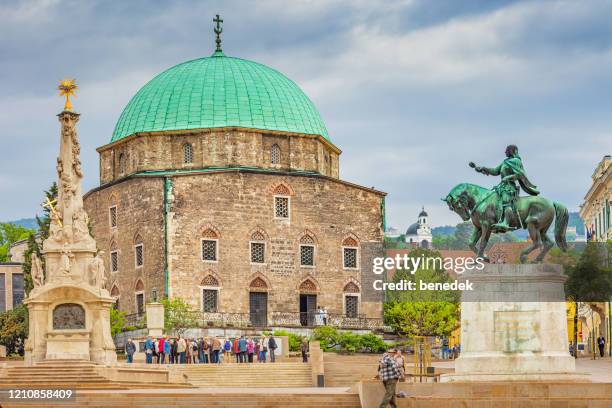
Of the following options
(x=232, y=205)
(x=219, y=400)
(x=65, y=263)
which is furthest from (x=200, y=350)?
(x=219, y=400)

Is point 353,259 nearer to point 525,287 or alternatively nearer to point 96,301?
point 96,301

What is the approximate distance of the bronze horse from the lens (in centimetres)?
2923

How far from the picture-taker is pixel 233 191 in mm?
64062

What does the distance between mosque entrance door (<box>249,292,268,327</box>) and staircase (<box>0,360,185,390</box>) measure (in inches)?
951

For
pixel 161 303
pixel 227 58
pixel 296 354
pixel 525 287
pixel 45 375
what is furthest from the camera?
pixel 227 58

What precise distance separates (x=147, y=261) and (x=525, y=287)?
119 feet

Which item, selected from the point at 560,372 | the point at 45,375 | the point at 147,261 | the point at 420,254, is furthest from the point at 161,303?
the point at 560,372

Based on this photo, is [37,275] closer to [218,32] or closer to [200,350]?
[200,350]

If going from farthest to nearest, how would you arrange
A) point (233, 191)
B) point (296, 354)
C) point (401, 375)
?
point (233, 191) → point (296, 354) → point (401, 375)

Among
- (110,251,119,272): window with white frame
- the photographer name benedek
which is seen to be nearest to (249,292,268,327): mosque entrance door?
the photographer name benedek

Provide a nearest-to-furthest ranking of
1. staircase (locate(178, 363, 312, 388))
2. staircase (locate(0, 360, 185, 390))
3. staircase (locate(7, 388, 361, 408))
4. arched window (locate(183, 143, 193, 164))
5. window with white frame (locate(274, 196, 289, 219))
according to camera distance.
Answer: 1. staircase (locate(7, 388, 361, 408))
2. staircase (locate(0, 360, 185, 390))
3. staircase (locate(178, 363, 312, 388))
4. window with white frame (locate(274, 196, 289, 219))
5. arched window (locate(183, 143, 193, 164))

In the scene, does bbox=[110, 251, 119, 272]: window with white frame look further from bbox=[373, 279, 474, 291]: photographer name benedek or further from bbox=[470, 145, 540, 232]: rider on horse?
bbox=[470, 145, 540, 232]: rider on horse

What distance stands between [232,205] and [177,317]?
662 cm

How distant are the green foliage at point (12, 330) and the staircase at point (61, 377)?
1963cm
